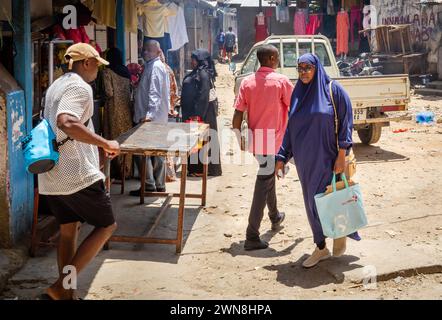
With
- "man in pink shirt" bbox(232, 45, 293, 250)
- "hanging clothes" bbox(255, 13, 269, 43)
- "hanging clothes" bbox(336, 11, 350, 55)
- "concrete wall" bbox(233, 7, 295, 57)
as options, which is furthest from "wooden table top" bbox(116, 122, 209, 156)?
"concrete wall" bbox(233, 7, 295, 57)

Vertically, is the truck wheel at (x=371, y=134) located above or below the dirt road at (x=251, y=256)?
above

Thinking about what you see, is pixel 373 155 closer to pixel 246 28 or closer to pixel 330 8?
pixel 330 8

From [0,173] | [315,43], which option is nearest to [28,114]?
[0,173]

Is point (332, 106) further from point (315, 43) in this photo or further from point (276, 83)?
point (315, 43)

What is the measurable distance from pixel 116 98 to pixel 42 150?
3.97 m

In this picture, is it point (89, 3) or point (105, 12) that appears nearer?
point (89, 3)

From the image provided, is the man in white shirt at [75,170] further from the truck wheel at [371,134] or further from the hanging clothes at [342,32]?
the hanging clothes at [342,32]

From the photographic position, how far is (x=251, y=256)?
5.85m

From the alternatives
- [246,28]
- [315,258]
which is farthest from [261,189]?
[246,28]

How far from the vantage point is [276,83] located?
5906mm

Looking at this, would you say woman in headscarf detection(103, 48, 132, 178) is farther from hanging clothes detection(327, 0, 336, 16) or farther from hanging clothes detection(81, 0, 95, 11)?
hanging clothes detection(327, 0, 336, 16)

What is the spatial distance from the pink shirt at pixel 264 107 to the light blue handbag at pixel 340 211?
0.92 meters

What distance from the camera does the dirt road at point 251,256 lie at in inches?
195

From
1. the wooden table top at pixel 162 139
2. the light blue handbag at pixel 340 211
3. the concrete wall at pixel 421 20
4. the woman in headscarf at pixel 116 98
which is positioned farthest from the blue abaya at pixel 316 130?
the concrete wall at pixel 421 20
